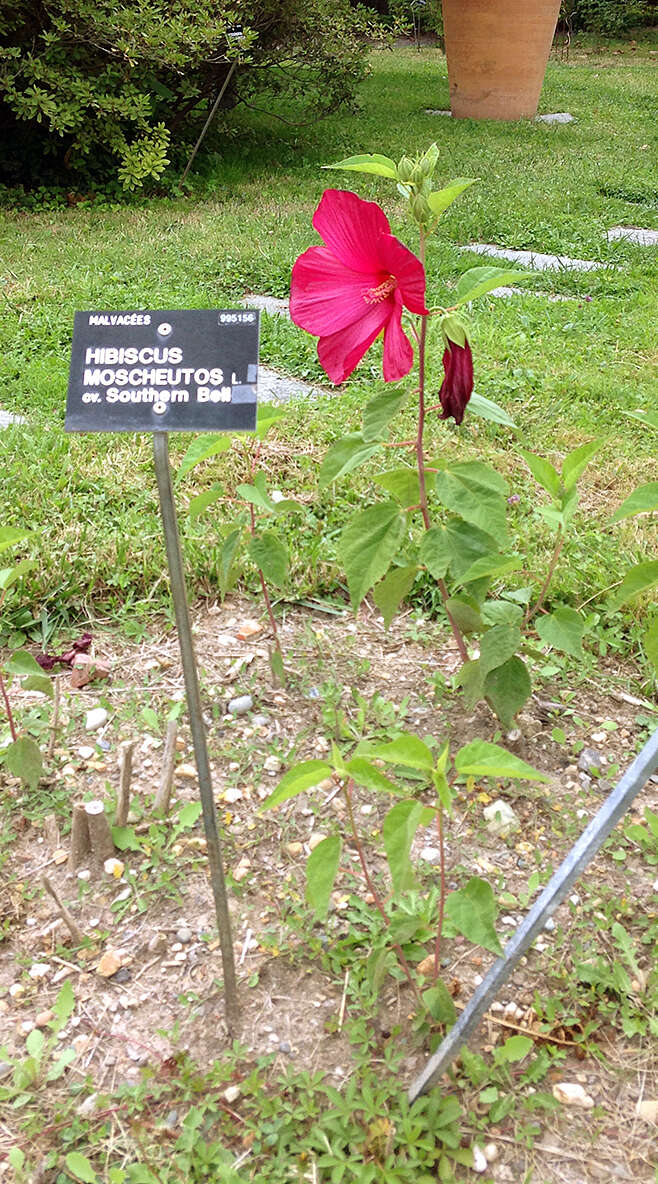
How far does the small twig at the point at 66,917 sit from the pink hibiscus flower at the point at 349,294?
0.74 m

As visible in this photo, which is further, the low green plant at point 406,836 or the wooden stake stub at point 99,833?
the wooden stake stub at point 99,833

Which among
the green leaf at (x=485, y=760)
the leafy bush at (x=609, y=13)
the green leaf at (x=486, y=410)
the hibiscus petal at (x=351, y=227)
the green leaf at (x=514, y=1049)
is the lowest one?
the green leaf at (x=514, y=1049)

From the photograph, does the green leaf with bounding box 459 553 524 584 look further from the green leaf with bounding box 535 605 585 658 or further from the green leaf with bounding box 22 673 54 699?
the green leaf with bounding box 22 673 54 699

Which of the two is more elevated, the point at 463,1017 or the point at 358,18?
the point at 358,18

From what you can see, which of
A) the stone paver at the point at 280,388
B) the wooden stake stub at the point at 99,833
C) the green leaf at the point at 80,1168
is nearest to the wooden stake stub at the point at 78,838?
the wooden stake stub at the point at 99,833

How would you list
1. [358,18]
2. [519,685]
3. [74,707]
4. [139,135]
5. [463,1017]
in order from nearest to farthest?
[463,1017]
[519,685]
[74,707]
[139,135]
[358,18]

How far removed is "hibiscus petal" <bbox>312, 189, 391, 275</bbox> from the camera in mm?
1080

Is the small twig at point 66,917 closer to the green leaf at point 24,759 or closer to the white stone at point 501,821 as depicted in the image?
the green leaf at point 24,759

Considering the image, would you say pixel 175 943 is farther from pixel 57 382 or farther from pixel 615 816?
pixel 57 382

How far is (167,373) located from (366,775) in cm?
50

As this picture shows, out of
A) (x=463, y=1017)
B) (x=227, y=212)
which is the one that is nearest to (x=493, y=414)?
(x=463, y=1017)

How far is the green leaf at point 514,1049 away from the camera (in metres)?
1.16

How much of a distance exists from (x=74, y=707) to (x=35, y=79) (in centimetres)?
444

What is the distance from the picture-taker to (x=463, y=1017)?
1.06 metres
